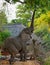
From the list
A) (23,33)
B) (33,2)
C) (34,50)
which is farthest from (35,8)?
(34,50)

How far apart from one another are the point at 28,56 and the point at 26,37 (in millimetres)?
346

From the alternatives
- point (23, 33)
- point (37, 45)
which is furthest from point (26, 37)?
point (37, 45)

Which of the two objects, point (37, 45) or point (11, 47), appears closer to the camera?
point (11, 47)

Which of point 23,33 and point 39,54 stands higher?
point 23,33

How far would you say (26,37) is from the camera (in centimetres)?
377

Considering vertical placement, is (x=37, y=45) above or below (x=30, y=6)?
below

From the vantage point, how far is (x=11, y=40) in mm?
3654

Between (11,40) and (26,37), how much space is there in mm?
237

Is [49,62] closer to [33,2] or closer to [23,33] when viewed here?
[23,33]

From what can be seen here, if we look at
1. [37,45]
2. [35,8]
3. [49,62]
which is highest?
[35,8]

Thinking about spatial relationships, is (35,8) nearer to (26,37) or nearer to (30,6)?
(30,6)

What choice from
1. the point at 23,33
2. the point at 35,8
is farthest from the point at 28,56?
the point at 35,8

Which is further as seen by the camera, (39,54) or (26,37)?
(39,54)

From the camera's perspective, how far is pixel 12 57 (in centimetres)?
370
